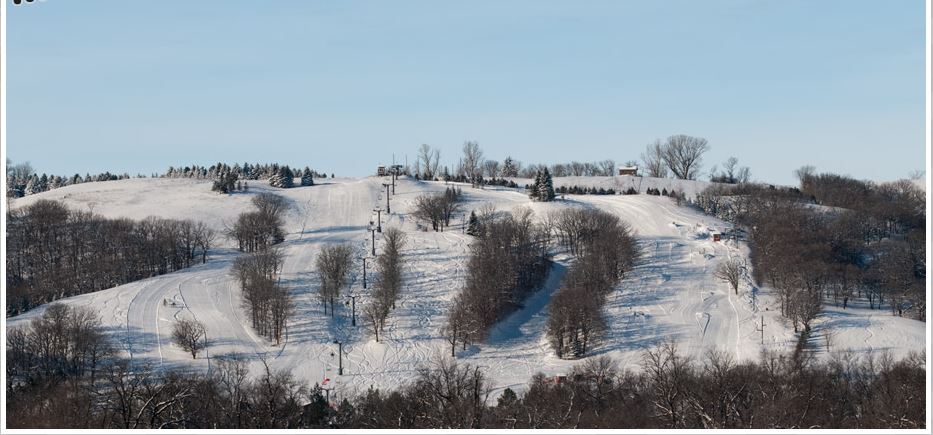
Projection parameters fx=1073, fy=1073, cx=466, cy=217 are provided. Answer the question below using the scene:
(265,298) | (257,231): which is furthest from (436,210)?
(265,298)

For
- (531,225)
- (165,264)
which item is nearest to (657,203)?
(531,225)

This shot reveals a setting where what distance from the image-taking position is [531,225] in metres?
72.3

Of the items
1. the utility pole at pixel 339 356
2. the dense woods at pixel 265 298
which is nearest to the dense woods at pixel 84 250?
the dense woods at pixel 265 298

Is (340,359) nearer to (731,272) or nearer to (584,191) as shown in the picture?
(731,272)

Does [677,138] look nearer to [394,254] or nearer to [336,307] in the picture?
[394,254]

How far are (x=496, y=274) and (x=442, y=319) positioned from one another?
216 inches

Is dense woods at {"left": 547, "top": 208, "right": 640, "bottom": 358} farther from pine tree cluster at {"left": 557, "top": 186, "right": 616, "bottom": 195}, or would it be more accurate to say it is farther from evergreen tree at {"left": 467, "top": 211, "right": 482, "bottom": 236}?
pine tree cluster at {"left": 557, "top": 186, "right": 616, "bottom": 195}

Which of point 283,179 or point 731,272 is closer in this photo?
point 731,272

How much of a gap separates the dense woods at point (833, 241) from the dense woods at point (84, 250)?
35.5 meters

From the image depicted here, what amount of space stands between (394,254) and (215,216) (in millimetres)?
23685

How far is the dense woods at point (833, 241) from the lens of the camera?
185 feet

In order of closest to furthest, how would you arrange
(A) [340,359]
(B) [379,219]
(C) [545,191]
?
(A) [340,359], (B) [379,219], (C) [545,191]

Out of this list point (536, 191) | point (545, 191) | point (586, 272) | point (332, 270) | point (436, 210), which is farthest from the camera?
point (536, 191)

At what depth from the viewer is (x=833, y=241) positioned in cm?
6638
